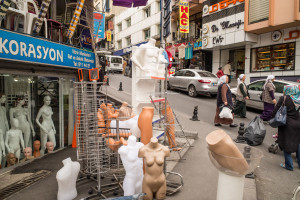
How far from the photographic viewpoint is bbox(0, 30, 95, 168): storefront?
14.7ft

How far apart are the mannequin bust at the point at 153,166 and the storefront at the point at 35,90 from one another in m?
3.07

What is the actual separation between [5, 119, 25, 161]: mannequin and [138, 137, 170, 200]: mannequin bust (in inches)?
133

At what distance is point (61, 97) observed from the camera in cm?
627

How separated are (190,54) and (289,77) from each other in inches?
306

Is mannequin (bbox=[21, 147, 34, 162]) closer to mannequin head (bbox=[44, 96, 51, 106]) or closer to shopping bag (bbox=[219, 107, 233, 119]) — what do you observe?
mannequin head (bbox=[44, 96, 51, 106])

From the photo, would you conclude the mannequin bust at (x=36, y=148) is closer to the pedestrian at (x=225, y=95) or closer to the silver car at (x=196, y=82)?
the pedestrian at (x=225, y=95)

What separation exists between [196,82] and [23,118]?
29.0 ft

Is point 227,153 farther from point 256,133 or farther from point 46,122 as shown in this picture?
point 46,122

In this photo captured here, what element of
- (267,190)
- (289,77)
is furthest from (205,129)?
(289,77)

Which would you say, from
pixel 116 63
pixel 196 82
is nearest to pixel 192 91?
pixel 196 82

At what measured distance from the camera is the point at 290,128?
457 centimetres

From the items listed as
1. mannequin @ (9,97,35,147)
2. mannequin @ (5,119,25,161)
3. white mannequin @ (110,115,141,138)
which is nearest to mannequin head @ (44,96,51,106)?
mannequin @ (9,97,35,147)

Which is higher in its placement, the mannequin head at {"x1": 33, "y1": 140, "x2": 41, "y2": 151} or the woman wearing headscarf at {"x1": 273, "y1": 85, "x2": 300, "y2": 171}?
the woman wearing headscarf at {"x1": 273, "y1": 85, "x2": 300, "y2": 171}

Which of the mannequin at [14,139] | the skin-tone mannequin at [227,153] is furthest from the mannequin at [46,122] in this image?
the skin-tone mannequin at [227,153]
